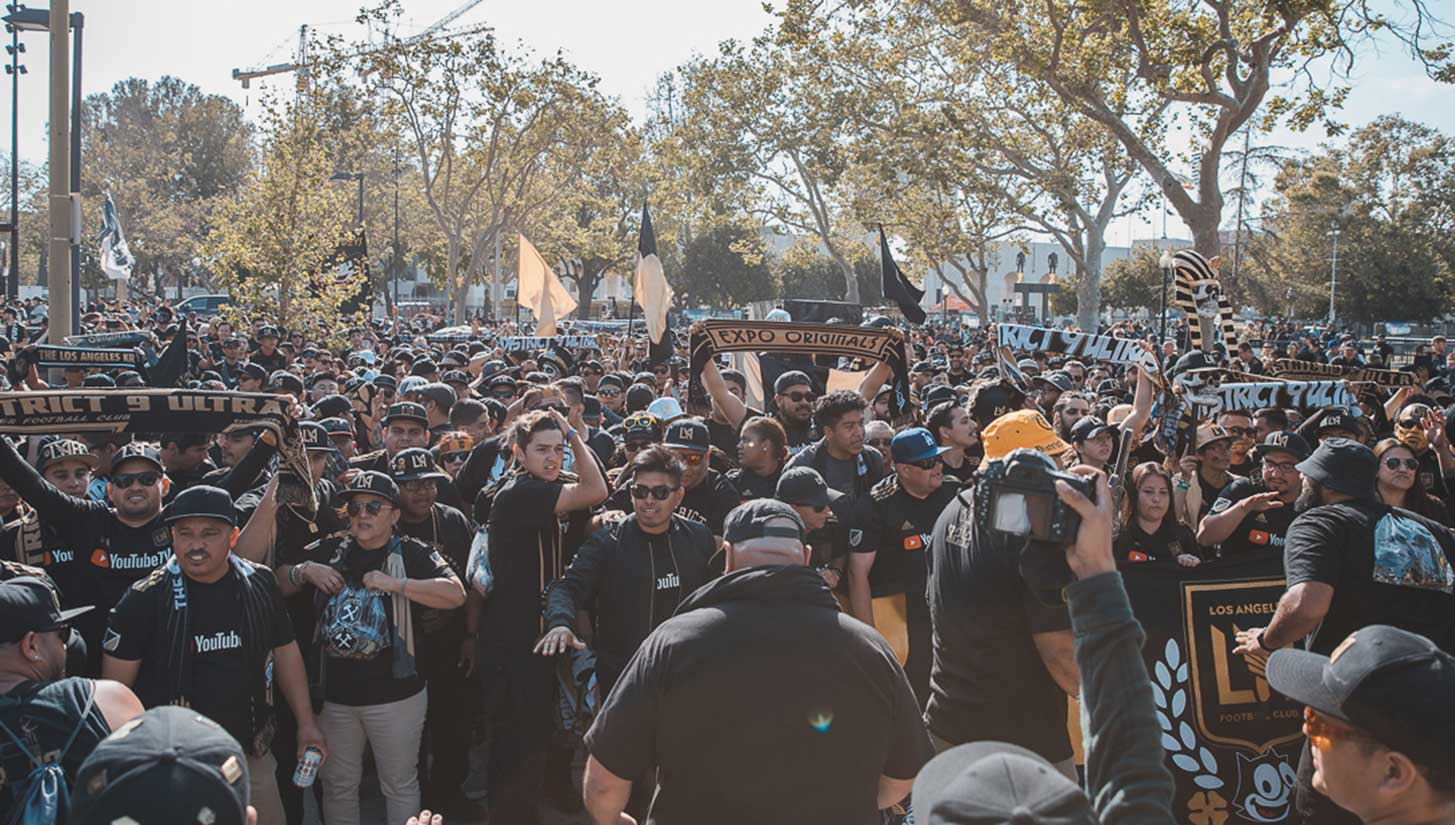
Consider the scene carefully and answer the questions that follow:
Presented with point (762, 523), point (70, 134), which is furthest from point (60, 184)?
point (762, 523)

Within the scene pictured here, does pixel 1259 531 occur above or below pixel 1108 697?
below

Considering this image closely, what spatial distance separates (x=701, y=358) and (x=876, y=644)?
205 inches

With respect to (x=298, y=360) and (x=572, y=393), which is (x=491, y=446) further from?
(x=298, y=360)

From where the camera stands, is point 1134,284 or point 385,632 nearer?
point 385,632

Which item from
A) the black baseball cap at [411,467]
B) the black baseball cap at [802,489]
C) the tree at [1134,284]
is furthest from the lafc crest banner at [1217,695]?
the tree at [1134,284]

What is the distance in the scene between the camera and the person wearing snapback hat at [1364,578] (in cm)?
438

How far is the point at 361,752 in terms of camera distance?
5.19 m

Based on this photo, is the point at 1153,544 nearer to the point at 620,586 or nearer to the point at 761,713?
the point at 620,586

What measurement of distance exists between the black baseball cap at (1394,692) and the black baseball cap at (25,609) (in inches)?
134

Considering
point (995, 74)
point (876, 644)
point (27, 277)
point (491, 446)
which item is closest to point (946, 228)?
point (995, 74)

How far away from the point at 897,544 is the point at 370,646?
2.45m

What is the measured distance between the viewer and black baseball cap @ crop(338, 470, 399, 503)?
5145mm

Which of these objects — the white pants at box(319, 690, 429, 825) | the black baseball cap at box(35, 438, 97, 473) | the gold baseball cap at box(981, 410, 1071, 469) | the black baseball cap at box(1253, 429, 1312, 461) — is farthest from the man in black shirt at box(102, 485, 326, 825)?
the black baseball cap at box(1253, 429, 1312, 461)

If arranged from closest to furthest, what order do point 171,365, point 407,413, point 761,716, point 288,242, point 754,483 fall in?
point 761,716 < point 754,483 < point 407,413 < point 171,365 < point 288,242
